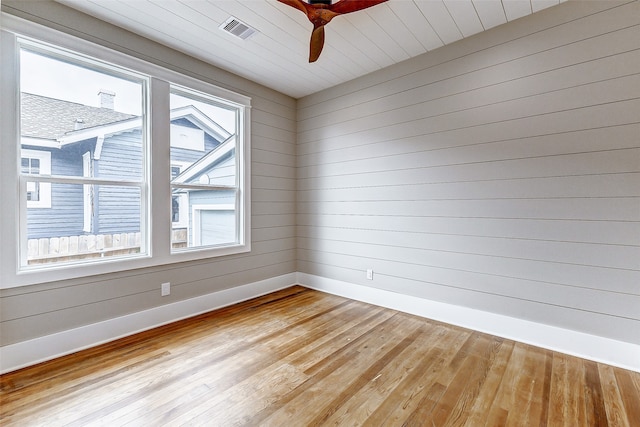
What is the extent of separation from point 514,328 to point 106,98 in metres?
4.22

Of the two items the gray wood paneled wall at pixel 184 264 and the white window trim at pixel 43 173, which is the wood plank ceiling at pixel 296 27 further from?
the white window trim at pixel 43 173

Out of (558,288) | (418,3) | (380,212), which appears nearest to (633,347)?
(558,288)

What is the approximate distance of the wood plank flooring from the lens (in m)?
1.64

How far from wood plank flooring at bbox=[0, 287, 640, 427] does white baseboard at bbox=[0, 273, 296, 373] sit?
9 cm

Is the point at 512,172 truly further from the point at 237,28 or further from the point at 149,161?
the point at 149,161

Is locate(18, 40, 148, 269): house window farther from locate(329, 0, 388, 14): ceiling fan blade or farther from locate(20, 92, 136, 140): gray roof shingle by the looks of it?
locate(329, 0, 388, 14): ceiling fan blade

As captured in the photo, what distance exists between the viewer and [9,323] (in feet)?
6.81

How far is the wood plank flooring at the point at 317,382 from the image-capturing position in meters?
1.64

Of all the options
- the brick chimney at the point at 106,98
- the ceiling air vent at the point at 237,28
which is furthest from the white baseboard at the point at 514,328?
the brick chimney at the point at 106,98

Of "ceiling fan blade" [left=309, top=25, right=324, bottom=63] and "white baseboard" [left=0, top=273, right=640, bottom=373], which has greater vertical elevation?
"ceiling fan blade" [left=309, top=25, right=324, bottom=63]

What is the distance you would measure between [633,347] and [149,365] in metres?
3.57

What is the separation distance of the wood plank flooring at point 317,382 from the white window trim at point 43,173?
122cm

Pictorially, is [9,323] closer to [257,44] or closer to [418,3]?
[257,44]

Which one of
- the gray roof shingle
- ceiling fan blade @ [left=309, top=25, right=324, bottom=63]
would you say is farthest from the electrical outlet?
ceiling fan blade @ [left=309, top=25, right=324, bottom=63]
